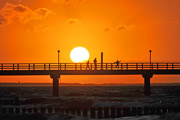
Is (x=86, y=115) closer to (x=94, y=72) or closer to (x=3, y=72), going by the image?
(x=94, y=72)

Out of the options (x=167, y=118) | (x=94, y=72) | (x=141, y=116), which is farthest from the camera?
(x=94, y=72)

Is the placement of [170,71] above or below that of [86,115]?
above

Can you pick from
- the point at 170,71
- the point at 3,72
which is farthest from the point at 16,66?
the point at 170,71

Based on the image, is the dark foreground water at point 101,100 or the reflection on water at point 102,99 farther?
the reflection on water at point 102,99

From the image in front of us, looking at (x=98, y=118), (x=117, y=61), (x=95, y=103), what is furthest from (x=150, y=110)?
(x=117, y=61)

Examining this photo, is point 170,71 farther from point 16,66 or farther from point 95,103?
point 16,66

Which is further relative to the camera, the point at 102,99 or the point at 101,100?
the point at 102,99

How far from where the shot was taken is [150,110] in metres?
37.2

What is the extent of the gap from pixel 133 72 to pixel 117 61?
2.91 metres

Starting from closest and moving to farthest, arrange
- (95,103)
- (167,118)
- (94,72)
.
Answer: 1. (167,118)
2. (95,103)
3. (94,72)

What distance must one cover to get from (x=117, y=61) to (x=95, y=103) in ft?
43.6

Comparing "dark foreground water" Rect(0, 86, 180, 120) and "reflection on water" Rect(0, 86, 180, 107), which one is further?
"reflection on water" Rect(0, 86, 180, 107)

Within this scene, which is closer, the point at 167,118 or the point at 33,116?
the point at 167,118

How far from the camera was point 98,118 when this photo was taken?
3662 centimetres
